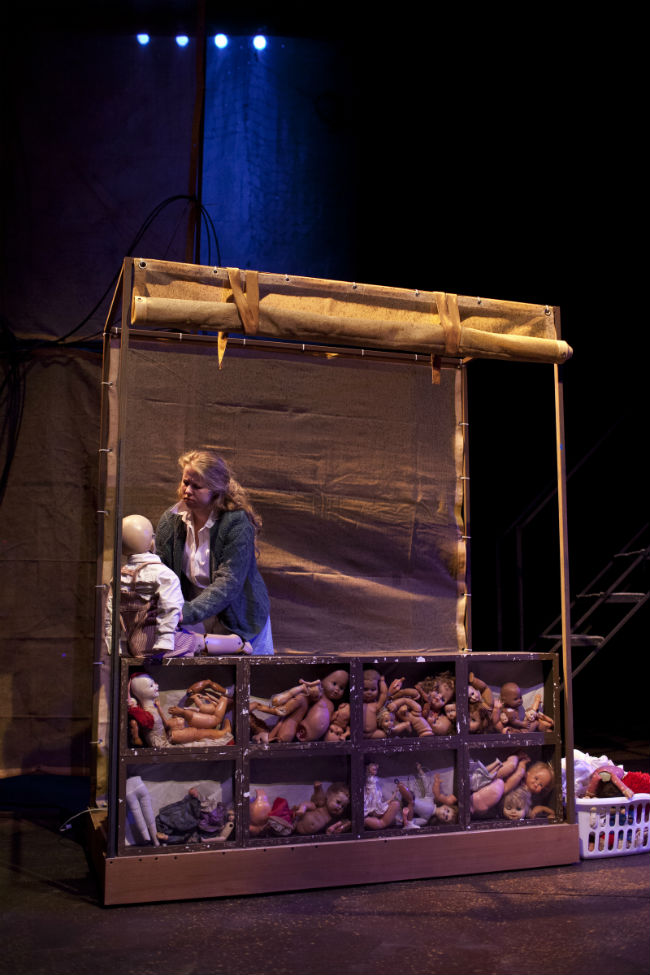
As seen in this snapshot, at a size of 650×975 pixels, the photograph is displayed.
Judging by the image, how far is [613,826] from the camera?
4.31 m

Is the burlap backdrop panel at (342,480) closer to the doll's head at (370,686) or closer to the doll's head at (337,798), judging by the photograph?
the doll's head at (370,686)

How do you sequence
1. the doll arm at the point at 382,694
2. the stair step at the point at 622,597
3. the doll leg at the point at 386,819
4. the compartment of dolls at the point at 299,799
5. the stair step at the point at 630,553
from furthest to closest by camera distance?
the stair step at the point at 630,553 < the stair step at the point at 622,597 < the doll arm at the point at 382,694 < the doll leg at the point at 386,819 < the compartment of dolls at the point at 299,799

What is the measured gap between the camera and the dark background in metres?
5.94

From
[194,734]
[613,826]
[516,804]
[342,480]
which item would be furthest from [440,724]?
[342,480]

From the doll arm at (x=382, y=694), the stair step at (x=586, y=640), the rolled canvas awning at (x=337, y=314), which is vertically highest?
the rolled canvas awning at (x=337, y=314)

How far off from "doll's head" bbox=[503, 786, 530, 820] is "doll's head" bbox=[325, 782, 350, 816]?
777mm

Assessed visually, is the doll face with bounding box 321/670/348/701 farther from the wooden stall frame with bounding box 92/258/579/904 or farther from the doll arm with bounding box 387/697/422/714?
the wooden stall frame with bounding box 92/258/579/904

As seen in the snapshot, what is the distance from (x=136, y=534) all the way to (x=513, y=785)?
2068 millimetres

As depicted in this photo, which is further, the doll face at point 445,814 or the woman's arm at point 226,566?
the woman's arm at point 226,566

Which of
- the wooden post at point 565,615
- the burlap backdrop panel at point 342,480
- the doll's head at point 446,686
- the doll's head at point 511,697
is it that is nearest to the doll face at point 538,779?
the wooden post at point 565,615

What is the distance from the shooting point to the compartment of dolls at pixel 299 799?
3840mm

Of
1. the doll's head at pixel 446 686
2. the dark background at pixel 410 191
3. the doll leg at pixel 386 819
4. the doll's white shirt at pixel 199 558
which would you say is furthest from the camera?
the dark background at pixel 410 191

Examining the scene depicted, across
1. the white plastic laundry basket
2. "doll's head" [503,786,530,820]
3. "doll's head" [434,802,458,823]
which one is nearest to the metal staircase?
the white plastic laundry basket

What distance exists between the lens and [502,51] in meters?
7.74
